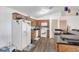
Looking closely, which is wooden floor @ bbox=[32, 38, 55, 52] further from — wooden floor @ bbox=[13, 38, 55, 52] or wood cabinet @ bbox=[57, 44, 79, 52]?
wood cabinet @ bbox=[57, 44, 79, 52]

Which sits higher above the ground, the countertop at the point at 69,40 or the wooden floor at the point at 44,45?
the countertop at the point at 69,40

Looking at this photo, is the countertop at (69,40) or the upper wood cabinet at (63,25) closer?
the countertop at (69,40)

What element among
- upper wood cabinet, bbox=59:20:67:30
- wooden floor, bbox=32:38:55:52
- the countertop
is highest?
upper wood cabinet, bbox=59:20:67:30

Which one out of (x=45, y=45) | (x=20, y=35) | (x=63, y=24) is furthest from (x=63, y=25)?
(x=20, y=35)

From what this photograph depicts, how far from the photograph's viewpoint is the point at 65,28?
1.21m

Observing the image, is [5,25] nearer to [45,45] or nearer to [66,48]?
[45,45]

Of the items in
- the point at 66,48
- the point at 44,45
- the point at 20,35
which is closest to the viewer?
the point at 66,48

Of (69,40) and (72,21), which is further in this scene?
(72,21)

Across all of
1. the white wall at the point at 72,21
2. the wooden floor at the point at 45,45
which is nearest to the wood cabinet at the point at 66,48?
the wooden floor at the point at 45,45

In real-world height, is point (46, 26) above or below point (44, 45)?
above

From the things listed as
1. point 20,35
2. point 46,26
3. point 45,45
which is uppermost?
point 46,26

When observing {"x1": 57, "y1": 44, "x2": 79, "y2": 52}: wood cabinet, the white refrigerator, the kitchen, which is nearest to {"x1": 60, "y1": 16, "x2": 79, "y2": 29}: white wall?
the kitchen

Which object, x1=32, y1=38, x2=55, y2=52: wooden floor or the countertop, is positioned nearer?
the countertop

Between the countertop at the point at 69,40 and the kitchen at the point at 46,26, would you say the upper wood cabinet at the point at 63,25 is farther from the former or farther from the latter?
the countertop at the point at 69,40
